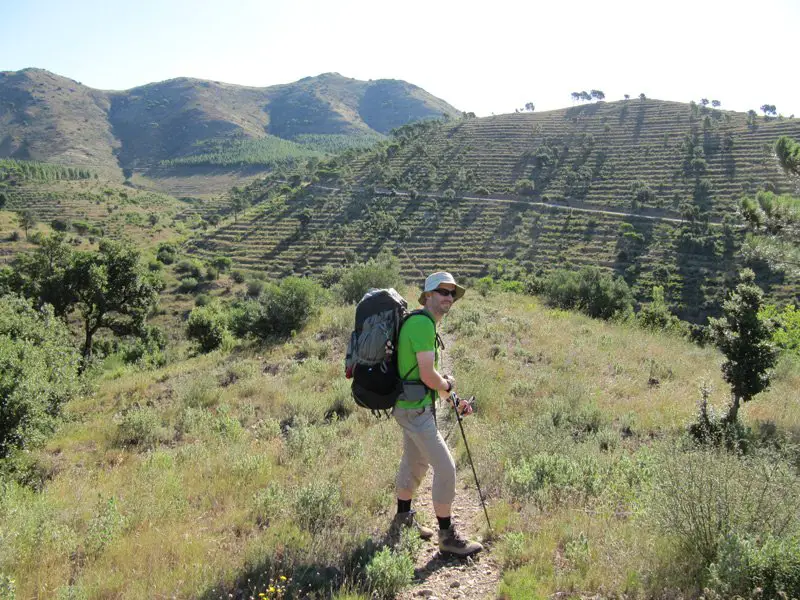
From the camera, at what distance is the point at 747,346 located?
679 centimetres

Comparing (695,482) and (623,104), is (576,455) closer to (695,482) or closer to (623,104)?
(695,482)

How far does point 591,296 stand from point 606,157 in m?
54.8

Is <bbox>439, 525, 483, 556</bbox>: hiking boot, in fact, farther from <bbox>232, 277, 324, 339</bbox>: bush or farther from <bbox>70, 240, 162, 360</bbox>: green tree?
<bbox>70, 240, 162, 360</bbox>: green tree

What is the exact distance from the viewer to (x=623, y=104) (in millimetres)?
85688

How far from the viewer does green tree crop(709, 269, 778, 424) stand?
667 cm

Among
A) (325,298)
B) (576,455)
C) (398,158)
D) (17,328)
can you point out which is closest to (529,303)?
(325,298)

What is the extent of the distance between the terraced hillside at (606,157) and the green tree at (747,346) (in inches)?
1928

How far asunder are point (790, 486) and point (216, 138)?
186967 mm

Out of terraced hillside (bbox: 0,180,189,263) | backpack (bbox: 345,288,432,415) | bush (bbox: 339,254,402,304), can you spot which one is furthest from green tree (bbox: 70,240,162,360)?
terraced hillside (bbox: 0,180,189,263)

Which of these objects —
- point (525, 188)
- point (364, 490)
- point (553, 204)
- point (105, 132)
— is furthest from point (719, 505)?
point (105, 132)

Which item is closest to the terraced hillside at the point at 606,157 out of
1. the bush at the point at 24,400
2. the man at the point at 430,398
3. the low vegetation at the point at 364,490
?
the low vegetation at the point at 364,490

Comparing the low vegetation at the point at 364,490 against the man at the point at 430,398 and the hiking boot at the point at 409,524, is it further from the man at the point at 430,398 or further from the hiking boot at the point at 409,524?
the man at the point at 430,398

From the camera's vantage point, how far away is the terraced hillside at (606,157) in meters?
52.8

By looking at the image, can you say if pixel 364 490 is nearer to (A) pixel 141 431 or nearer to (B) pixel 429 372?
(B) pixel 429 372
